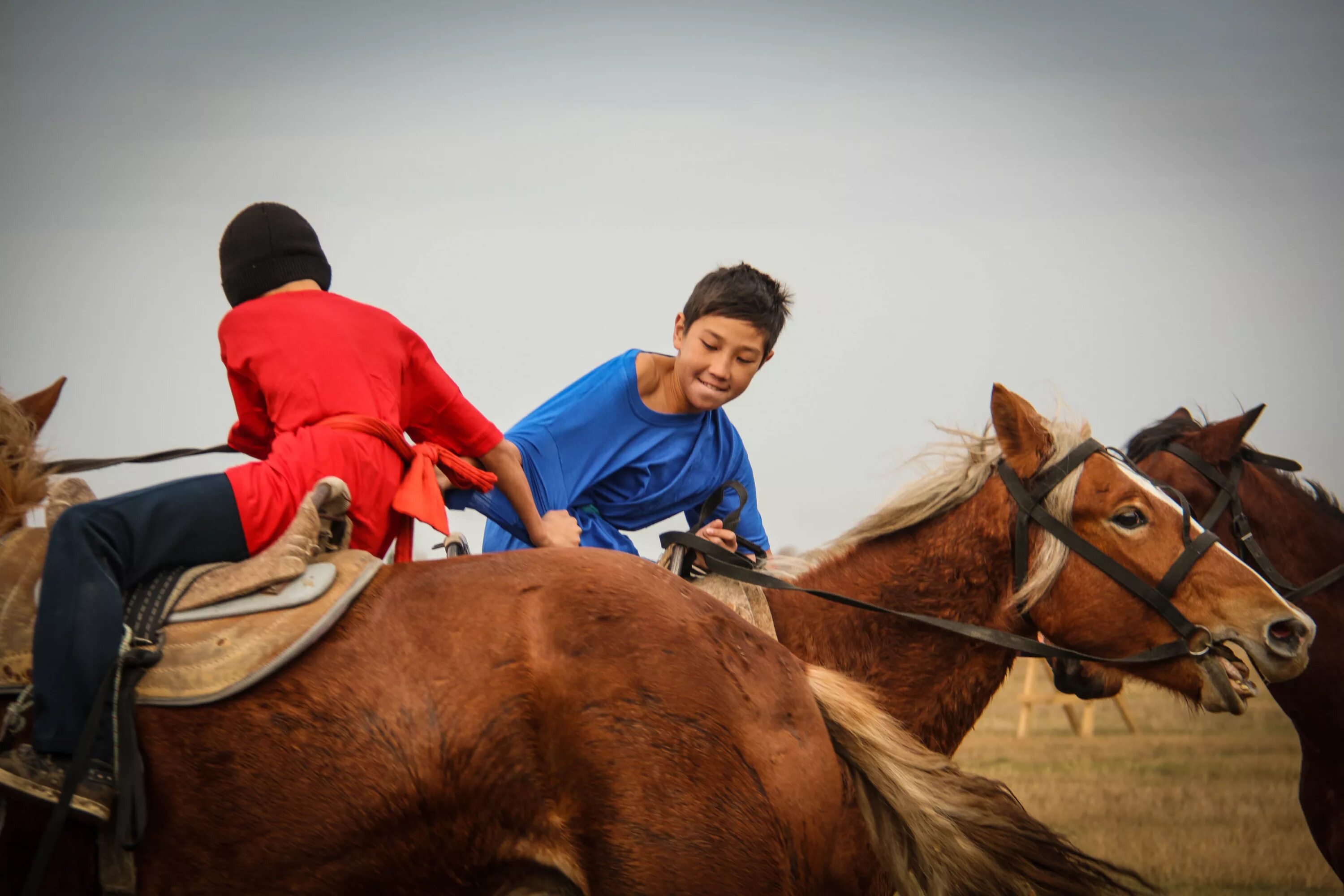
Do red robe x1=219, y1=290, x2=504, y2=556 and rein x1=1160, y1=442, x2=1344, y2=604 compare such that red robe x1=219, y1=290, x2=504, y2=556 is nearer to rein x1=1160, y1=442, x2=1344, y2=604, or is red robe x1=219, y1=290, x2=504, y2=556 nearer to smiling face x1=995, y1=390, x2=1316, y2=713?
smiling face x1=995, y1=390, x2=1316, y2=713

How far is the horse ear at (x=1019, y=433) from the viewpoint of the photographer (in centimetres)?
380

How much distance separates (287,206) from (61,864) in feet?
6.36

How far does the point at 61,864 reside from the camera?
239cm

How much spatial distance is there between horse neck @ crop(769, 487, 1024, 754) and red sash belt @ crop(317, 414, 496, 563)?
1.36 metres

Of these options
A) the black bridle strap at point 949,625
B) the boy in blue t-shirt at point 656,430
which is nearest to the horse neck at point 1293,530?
the black bridle strap at point 949,625

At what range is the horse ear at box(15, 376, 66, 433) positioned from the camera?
315cm

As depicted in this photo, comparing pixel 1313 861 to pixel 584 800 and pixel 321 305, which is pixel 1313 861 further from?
pixel 321 305

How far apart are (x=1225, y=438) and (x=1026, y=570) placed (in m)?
2.20

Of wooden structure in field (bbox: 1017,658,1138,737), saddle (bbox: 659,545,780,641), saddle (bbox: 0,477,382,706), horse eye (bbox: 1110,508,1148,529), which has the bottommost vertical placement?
wooden structure in field (bbox: 1017,658,1138,737)

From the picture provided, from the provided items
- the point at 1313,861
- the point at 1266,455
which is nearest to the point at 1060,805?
the point at 1313,861

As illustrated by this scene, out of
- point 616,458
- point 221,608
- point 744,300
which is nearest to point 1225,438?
point 744,300

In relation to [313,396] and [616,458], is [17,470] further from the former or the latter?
[616,458]

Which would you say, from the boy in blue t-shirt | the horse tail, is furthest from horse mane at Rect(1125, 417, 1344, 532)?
the horse tail

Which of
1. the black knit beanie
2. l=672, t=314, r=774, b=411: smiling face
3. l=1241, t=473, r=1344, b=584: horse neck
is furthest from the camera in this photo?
l=1241, t=473, r=1344, b=584: horse neck
